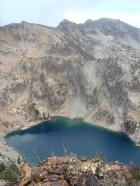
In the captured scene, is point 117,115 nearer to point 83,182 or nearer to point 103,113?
point 103,113

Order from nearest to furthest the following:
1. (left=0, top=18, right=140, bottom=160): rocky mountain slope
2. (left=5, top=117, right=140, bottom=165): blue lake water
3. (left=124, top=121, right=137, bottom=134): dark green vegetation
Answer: (left=5, top=117, right=140, bottom=165): blue lake water, (left=124, top=121, right=137, bottom=134): dark green vegetation, (left=0, top=18, right=140, bottom=160): rocky mountain slope

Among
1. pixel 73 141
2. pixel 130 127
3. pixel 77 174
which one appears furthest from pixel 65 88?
pixel 77 174

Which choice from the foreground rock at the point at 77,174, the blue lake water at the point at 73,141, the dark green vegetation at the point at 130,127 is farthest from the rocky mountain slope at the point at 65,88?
the foreground rock at the point at 77,174

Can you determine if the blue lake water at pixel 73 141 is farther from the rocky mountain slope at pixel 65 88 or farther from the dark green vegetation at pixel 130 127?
the rocky mountain slope at pixel 65 88

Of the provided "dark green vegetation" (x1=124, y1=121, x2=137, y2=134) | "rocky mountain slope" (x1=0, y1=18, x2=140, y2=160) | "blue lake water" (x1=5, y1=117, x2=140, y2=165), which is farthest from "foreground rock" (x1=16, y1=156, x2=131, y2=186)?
"dark green vegetation" (x1=124, y1=121, x2=137, y2=134)

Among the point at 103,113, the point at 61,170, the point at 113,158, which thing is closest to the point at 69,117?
the point at 103,113

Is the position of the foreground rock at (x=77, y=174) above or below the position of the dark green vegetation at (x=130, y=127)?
above

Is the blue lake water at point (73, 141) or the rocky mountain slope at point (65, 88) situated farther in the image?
the rocky mountain slope at point (65, 88)

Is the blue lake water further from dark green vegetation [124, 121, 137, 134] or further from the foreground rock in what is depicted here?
the foreground rock
